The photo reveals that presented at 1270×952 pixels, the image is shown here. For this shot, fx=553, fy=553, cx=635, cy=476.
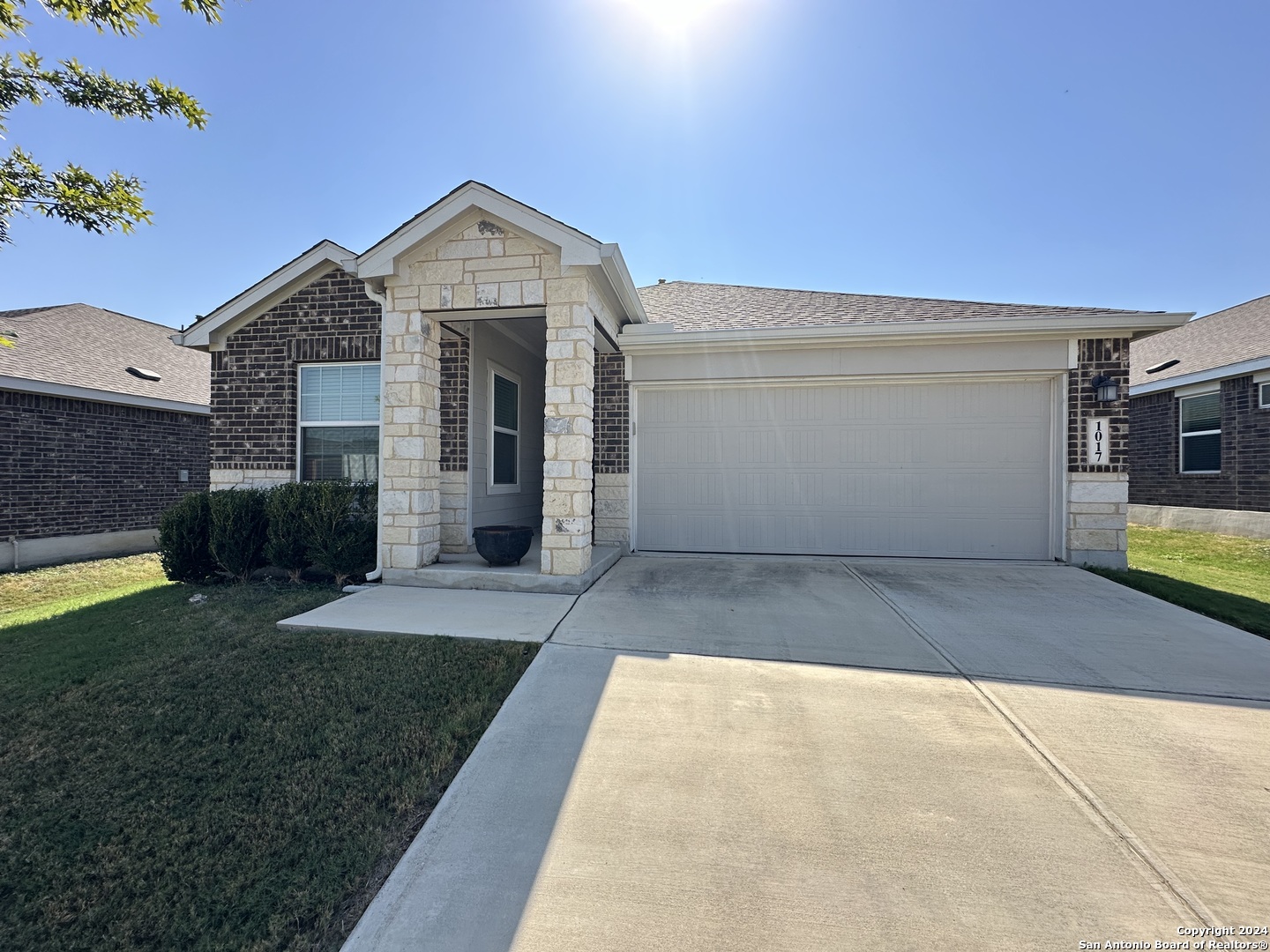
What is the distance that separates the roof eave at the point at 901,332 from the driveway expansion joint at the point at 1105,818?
475cm

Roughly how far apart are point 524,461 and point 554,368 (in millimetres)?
3569

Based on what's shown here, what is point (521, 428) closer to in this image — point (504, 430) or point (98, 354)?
point (504, 430)

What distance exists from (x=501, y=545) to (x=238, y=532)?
3134mm

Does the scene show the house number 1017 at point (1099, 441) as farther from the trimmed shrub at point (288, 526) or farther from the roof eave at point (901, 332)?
the trimmed shrub at point (288, 526)

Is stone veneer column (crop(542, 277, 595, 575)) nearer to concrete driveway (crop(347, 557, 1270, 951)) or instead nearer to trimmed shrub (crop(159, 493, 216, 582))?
concrete driveway (crop(347, 557, 1270, 951))

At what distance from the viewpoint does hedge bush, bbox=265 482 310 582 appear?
6383 millimetres

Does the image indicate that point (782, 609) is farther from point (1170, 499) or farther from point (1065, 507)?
point (1170, 499)

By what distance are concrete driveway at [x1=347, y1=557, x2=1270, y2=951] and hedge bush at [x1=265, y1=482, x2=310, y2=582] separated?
12.7 feet

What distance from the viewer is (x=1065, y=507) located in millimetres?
7086

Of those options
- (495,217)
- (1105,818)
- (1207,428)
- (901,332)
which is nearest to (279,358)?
(495,217)

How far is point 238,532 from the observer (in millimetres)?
6453

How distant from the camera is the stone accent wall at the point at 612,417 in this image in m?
7.89

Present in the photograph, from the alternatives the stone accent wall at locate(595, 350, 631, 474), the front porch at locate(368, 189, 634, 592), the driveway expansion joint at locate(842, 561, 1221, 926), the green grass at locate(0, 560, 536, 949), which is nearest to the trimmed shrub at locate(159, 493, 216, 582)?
the green grass at locate(0, 560, 536, 949)

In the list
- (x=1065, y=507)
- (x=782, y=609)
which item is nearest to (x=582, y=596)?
(x=782, y=609)
